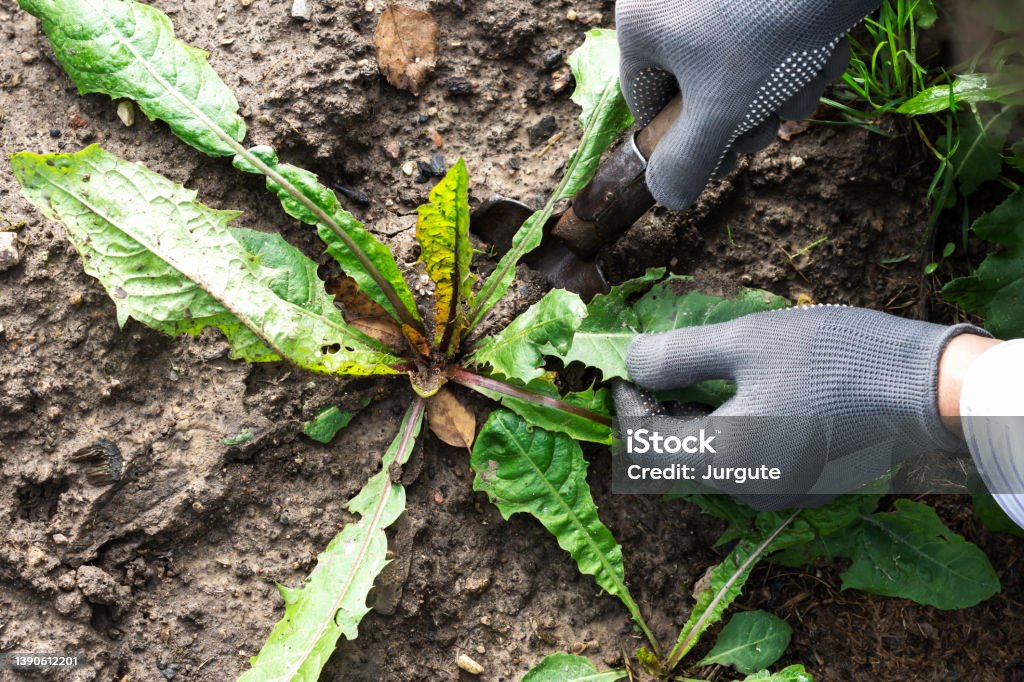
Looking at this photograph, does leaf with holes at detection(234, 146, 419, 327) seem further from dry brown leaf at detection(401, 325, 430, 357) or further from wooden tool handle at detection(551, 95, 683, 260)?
wooden tool handle at detection(551, 95, 683, 260)

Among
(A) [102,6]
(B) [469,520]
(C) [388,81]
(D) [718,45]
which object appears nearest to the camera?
(D) [718,45]

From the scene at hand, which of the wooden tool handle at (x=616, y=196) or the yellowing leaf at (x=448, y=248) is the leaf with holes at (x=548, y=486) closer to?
the yellowing leaf at (x=448, y=248)

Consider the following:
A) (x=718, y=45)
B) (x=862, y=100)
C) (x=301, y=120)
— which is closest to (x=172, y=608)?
(x=301, y=120)

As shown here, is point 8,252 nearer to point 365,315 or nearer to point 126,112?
point 126,112

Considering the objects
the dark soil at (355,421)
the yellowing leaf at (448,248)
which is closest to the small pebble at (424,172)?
the dark soil at (355,421)

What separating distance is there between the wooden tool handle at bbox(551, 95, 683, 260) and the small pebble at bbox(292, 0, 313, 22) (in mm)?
852

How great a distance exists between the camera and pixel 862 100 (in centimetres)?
234

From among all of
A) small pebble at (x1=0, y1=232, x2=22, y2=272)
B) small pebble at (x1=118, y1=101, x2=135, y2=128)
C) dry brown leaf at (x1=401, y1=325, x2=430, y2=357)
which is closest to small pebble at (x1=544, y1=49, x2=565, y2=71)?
→ dry brown leaf at (x1=401, y1=325, x2=430, y2=357)

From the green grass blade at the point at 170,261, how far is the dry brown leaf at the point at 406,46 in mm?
628

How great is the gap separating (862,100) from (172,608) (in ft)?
7.41

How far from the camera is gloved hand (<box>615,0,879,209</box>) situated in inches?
69.6

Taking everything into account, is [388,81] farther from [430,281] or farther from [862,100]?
[862,100]

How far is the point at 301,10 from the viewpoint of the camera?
217cm

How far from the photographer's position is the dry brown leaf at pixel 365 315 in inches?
85.2
